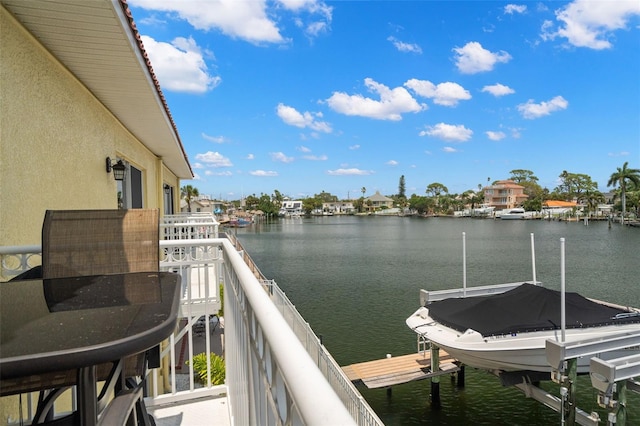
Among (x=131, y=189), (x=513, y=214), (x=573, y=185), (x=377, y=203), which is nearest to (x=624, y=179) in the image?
→ (x=513, y=214)

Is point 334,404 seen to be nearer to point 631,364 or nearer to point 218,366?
point 218,366

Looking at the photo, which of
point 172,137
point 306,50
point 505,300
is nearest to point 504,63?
point 306,50

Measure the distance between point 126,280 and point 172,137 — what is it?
19.7ft

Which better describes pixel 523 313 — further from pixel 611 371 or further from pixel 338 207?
pixel 338 207

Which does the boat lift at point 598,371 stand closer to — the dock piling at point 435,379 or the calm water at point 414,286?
the calm water at point 414,286

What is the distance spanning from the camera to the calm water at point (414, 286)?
9.93m

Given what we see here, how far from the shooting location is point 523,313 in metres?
8.48

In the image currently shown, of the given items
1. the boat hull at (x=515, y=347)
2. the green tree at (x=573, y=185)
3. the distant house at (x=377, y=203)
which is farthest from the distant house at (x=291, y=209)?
the boat hull at (x=515, y=347)

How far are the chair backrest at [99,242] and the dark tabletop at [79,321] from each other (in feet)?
0.99

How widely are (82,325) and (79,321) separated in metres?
0.04

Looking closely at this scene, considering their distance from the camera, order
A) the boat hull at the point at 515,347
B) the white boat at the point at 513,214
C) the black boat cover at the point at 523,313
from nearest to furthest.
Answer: the boat hull at the point at 515,347
the black boat cover at the point at 523,313
the white boat at the point at 513,214

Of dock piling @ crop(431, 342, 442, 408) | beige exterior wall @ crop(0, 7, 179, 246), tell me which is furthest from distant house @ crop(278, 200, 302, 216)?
beige exterior wall @ crop(0, 7, 179, 246)

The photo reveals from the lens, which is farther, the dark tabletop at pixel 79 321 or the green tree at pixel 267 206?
the green tree at pixel 267 206

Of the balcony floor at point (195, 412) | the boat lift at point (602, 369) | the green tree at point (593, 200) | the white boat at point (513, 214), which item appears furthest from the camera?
the white boat at point (513, 214)
